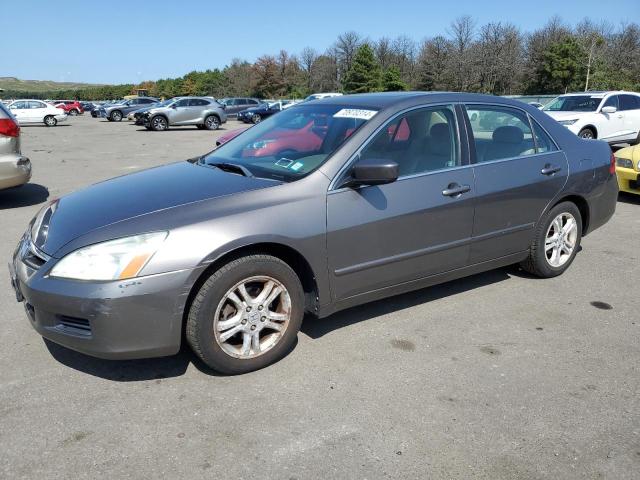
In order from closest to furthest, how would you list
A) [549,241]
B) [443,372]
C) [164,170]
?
[443,372]
[164,170]
[549,241]

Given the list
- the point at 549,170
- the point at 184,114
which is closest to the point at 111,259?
the point at 549,170

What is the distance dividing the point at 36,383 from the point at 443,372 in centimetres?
235

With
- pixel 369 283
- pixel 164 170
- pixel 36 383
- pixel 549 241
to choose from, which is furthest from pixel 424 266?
pixel 36 383

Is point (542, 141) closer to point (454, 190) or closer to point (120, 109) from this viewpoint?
point (454, 190)

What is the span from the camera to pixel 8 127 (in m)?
7.39

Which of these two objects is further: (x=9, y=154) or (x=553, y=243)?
(x=9, y=154)

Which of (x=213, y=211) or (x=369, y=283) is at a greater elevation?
(x=213, y=211)

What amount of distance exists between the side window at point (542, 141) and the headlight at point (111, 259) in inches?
126

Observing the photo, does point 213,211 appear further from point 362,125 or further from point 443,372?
point 443,372

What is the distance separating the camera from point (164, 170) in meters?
4.05

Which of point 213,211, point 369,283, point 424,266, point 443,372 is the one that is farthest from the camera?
point 424,266

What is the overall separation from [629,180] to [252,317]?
7114 millimetres

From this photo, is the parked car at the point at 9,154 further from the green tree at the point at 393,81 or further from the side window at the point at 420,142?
the green tree at the point at 393,81

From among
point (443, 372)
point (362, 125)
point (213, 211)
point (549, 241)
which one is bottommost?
point (443, 372)
